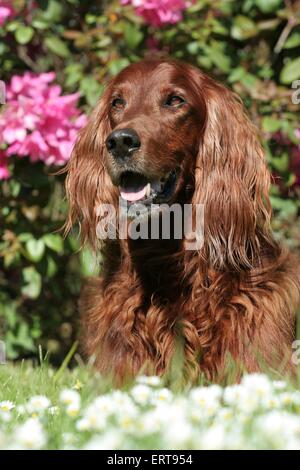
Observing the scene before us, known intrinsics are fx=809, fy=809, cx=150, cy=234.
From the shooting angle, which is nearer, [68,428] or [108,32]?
[68,428]

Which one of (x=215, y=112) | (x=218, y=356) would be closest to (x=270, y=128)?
(x=215, y=112)

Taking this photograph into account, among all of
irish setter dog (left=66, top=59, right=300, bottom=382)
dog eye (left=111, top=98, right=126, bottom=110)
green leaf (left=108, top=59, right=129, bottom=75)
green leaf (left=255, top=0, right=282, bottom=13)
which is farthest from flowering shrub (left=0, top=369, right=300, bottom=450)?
green leaf (left=255, top=0, right=282, bottom=13)

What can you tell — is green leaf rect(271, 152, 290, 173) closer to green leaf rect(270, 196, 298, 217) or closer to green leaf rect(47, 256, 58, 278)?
green leaf rect(270, 196, 298, 217)

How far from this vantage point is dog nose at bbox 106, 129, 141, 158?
282cm

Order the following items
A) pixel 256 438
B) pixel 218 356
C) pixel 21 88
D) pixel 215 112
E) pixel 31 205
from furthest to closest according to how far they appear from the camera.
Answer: pixel 31 205 < pixel 21 88 < pixel 215 112 < pixel 218 356 < pixel 256 438

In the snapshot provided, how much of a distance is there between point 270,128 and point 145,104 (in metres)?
1.11

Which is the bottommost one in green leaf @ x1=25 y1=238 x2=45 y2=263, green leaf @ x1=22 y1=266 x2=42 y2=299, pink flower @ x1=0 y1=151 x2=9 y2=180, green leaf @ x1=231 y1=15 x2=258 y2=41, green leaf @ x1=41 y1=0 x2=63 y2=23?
green leaf @ x1=22 y1=266 x2=42 y2=299

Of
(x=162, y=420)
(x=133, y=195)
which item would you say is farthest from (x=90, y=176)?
(x=162, y=420)

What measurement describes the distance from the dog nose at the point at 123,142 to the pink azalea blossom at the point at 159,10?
1.19 metres

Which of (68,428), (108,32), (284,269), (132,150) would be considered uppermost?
(108,32)

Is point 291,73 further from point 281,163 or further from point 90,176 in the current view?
point 90,176

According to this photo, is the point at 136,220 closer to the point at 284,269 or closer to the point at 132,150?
the point at 132,150

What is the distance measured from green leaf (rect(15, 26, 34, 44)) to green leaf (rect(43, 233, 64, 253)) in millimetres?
961

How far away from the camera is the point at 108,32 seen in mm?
4094
